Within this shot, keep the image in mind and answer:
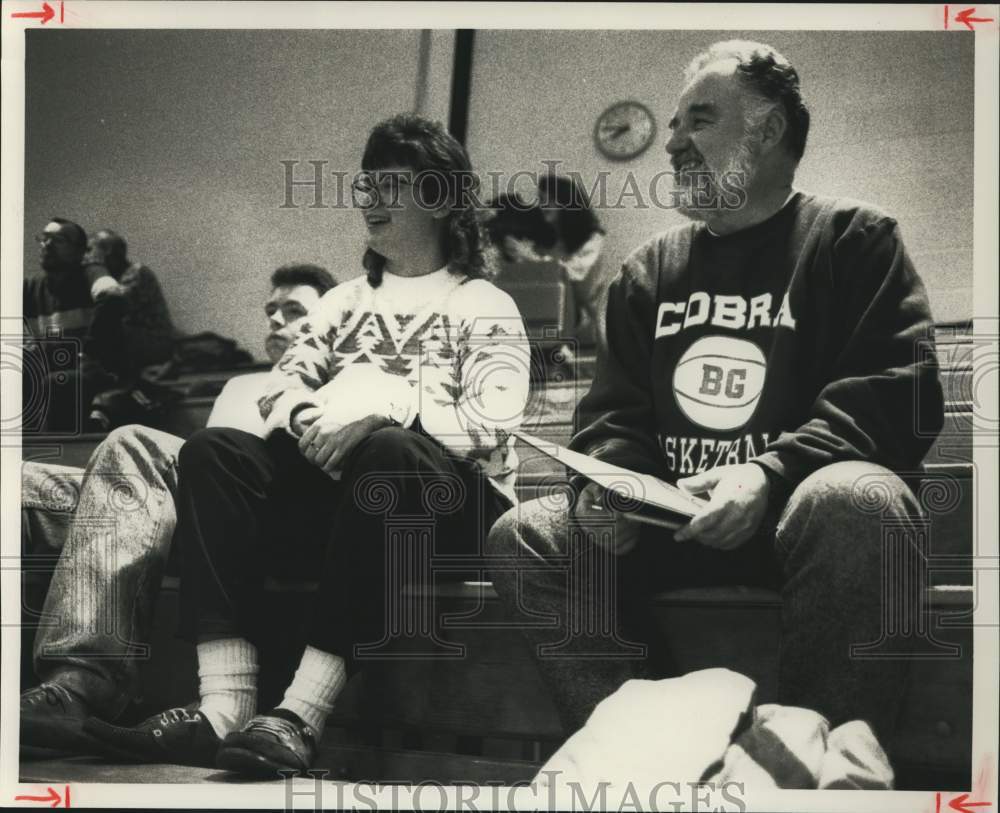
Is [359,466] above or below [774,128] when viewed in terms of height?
below

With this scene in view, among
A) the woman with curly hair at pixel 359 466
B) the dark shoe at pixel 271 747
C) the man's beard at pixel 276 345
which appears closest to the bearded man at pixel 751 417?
the woman with curly hair at pixel 359 466

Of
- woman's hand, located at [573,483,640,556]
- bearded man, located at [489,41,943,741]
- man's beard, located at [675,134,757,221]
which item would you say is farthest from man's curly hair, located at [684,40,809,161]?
woman's hand, located at [573,483,640,556]

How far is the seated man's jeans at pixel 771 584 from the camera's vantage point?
327 centimetres

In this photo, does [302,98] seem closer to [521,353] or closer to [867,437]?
[521,353]

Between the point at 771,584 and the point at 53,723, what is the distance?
1877mm

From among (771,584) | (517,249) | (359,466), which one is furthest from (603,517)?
(517,249)

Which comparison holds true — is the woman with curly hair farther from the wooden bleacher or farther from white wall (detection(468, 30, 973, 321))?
white wall (detection(468, 30, 973, 321))

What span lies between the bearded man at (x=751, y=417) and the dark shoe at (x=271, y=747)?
0.62 metres

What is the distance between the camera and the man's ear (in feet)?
11.4

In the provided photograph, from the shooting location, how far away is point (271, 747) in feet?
11.0

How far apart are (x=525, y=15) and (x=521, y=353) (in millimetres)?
909

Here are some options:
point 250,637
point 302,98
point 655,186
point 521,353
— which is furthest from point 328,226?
point 250,637

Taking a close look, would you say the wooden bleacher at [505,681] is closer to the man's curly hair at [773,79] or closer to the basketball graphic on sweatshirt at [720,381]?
the basketball graphic on sweatshirt at [720,381]

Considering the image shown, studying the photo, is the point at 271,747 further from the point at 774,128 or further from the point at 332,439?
the point at 774,128
